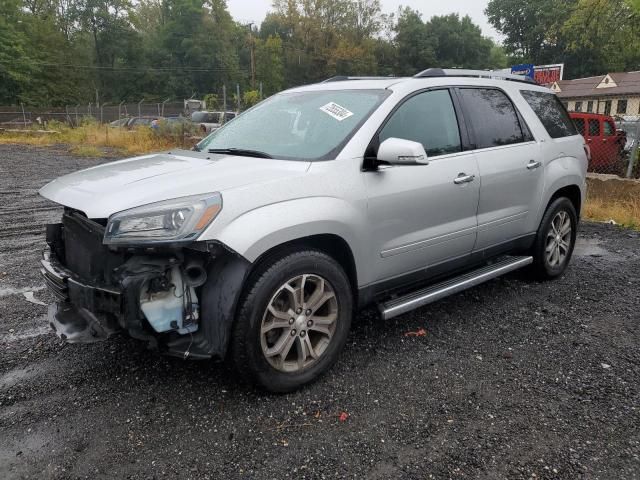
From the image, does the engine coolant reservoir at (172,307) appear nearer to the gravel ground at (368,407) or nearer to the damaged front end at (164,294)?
the damaged front end at (164,294)

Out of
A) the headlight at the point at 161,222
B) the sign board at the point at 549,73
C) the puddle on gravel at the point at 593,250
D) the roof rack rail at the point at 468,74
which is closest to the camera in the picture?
the headlight at the point at 161,222

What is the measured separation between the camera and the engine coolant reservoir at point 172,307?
257 centimetres

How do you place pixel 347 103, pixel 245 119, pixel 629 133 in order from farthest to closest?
pixel 629 133
pixel 245 119
pixel 347 103

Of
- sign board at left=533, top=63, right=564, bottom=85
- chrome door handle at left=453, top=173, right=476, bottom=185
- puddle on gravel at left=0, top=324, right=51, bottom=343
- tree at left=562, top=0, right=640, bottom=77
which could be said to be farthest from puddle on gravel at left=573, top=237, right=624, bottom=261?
sign board at left=533, top=63, right=564, bottom=85

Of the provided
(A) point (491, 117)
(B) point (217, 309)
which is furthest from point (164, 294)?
(A) point (491, 117)

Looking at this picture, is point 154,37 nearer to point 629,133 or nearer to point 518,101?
point 629,133

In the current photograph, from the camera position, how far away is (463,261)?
3.93 metres

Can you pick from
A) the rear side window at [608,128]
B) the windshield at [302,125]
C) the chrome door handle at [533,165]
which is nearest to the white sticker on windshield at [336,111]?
the windshield at [302,125]

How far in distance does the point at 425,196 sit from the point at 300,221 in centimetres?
105

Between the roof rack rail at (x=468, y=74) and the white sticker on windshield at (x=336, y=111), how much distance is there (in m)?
0.66

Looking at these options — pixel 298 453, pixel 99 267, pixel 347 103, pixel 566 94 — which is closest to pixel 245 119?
pixel 347 103

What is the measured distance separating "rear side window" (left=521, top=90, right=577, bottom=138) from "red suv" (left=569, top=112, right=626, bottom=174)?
870 cm

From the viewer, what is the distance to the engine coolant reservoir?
8.43 feet

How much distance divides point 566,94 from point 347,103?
5386cm
